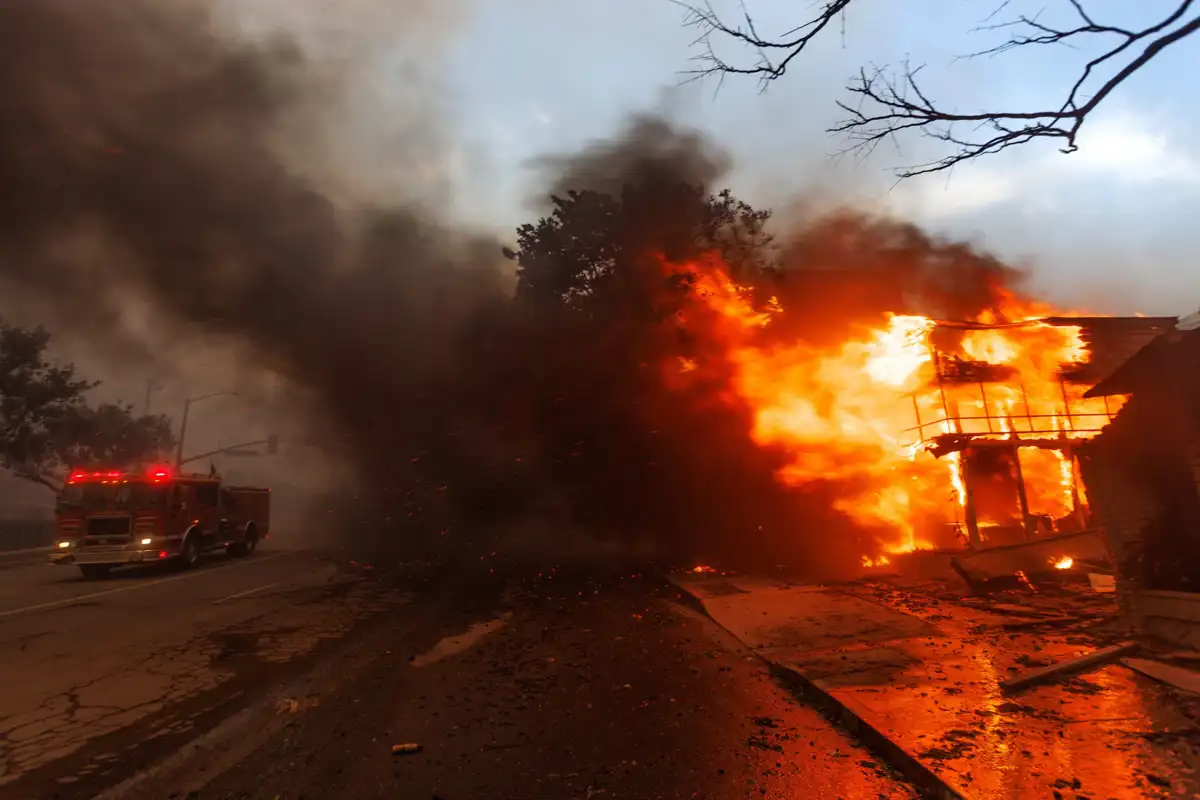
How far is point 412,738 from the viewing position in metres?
4.84

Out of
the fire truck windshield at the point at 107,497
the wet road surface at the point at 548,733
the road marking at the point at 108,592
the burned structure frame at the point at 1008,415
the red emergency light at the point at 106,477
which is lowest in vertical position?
the wet road surface at the point at 548,733

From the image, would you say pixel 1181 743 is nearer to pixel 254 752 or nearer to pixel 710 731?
pixel 710 731

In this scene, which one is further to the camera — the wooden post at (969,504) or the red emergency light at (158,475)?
the red emergency light at (158,475)

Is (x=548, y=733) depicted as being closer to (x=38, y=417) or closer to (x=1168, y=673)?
(x=1168, y=673)

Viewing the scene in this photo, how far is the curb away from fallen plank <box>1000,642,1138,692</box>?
1.54m

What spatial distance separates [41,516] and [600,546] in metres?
55.1

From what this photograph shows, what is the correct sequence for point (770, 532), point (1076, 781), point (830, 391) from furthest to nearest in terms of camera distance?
point (770, 532)
point (830, 391)
point (1076, 781)

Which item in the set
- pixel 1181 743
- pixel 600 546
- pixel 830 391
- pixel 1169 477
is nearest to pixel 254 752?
pixel 1181 743

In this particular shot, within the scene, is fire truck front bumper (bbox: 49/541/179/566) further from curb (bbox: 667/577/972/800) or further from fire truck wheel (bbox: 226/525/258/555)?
curb (bbox: 667/577/972/800)

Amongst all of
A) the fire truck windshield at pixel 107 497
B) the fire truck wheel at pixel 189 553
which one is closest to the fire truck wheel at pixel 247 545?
the fire truck wheel at pixel 189 553

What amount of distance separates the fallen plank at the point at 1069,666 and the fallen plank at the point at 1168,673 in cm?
14

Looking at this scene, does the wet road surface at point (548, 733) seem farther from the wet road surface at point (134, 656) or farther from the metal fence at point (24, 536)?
the metal fence at point (24, 536)

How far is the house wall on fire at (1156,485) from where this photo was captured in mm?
6223

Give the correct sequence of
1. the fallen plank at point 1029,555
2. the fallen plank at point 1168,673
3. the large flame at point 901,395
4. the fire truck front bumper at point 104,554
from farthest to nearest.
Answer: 1. the large flame at point 901,395
2. the fire truck front bumper at point 104,554
3. the fallen plank at point 1029,555
4. the fallen plank at point 1168,673
